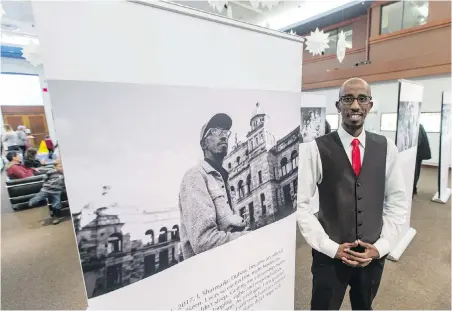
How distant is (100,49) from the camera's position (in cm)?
71

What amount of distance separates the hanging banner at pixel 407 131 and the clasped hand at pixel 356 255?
1.23m

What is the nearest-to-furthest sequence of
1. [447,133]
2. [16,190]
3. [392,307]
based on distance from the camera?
[392,307] < [447,133] < [16,190]

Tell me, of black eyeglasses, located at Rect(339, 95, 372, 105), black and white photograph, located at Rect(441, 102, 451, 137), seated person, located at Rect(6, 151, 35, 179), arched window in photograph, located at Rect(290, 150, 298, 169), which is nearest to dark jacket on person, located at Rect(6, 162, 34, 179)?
seated person, located at Rect(6, 151, 35, 179)

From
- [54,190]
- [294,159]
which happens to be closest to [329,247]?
[294,159]

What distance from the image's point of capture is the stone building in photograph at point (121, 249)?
0.77 meters

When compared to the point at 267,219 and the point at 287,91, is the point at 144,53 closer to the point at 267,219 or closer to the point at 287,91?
the point at 287,91

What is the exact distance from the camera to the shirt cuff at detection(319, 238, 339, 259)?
120cm

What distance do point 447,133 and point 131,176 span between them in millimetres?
5000

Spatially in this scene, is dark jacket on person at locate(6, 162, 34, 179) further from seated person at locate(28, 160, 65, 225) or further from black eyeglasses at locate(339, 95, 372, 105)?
black eyeglasses at locate(339, 95, 372, 105)

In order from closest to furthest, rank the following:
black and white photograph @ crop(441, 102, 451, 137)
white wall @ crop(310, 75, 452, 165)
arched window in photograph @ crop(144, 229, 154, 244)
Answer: arched window in photograph @ crop(144, 229, 154, 244)
black and white photograph @ crop(441, 102, 451, 137)
white wall @ crop(310, 75, 452, 165)

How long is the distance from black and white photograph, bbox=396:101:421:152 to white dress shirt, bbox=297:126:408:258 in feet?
3.94

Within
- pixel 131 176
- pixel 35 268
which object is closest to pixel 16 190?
pixel 35 268

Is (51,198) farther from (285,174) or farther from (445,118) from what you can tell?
(445,118)

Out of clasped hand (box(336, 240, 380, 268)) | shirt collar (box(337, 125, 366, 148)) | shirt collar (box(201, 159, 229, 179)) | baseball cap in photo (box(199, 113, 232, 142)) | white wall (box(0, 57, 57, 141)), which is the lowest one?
clasped hand (box(336, 240, 380, 268))
